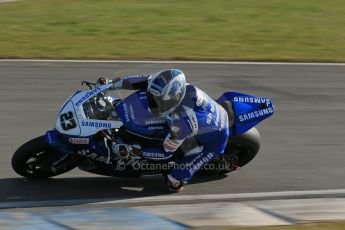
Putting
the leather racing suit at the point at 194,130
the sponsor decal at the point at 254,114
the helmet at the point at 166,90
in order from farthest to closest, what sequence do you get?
the sponsor decal at the point at 254,114
the leather racing suit at the point at 194,130
the helmet at the point at 166,90

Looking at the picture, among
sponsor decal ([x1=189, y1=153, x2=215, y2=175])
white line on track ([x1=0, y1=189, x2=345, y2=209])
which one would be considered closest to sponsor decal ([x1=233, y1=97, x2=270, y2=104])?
sponsor decal ([x1=189, y1=153, x2=215, y2=175])

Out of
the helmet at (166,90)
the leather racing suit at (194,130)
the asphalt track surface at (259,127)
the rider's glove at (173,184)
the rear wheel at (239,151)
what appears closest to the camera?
the helmet at (166,90)

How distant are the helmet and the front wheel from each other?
4.09 ft

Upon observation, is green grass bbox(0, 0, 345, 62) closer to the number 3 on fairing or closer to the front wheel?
the front wheel

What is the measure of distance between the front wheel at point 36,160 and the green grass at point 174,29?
279 inches

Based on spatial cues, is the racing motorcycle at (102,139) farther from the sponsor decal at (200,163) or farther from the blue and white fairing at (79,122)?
the sponsor decal at (200,163)

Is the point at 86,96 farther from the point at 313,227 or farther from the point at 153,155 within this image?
the point at 313,227

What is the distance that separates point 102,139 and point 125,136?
0.27 m

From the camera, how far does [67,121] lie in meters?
7.65

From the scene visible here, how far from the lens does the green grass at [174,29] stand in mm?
15750

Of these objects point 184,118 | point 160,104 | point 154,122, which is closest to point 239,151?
point 184,118

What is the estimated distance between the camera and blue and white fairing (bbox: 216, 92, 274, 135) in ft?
27.1

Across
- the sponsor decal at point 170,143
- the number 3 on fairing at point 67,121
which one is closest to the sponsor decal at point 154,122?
the sponsor decal at point 170,143

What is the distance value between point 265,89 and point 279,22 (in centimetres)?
727
